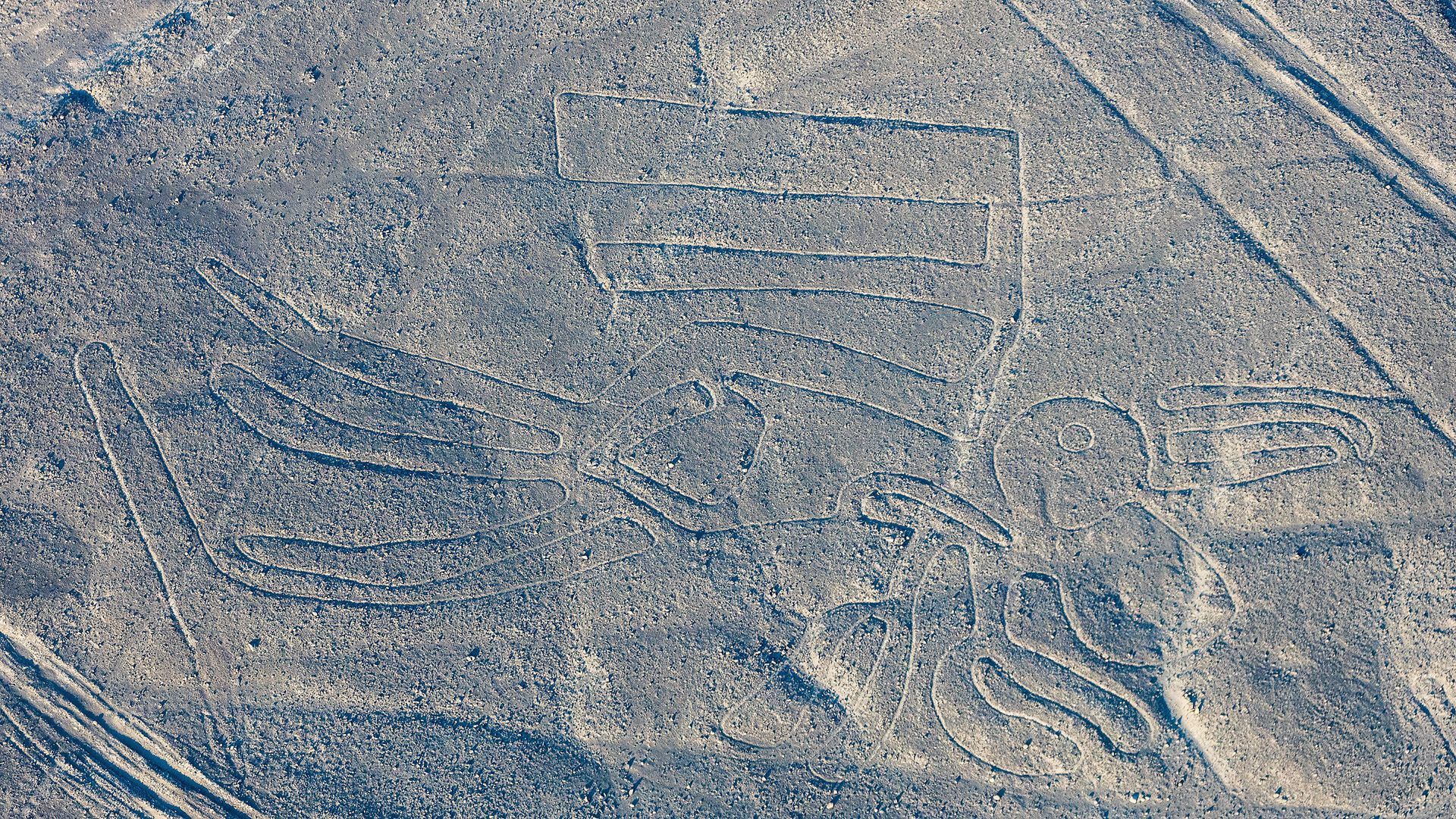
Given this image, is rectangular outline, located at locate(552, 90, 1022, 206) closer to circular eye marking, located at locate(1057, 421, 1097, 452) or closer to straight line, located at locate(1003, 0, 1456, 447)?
straight line, located at locate(1003, 0, 1456, 447)

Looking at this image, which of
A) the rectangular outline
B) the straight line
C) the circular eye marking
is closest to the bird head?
the circular eye marking

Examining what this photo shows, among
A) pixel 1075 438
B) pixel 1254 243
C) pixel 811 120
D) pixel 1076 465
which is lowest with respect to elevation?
pixel 1076 465

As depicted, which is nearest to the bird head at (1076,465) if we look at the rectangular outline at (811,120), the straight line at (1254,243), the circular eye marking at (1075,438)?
the circular eye marking at (1075,438)

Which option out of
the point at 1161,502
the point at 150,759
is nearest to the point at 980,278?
the point at 1161,502

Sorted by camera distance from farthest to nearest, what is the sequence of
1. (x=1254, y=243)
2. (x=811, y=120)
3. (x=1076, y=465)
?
(x=811, y=120) → (x=1254, y=243) → (x=1076, y=465)

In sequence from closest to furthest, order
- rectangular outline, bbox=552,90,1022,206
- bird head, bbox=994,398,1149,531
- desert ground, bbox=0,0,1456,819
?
desert ground, bbox=0,0,1456,819
bird head, bbox=994,398,1149,531
rectangular outline, bbox=552,90,1022,206

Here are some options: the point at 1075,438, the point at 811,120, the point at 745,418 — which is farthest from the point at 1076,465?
the point at 811,120

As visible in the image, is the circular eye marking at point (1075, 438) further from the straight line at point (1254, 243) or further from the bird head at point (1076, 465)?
the straight line at point (1254, 243)

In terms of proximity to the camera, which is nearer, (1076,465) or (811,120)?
(1076,465)

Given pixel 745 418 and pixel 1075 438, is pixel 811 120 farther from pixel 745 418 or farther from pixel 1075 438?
pixel 1075 438
